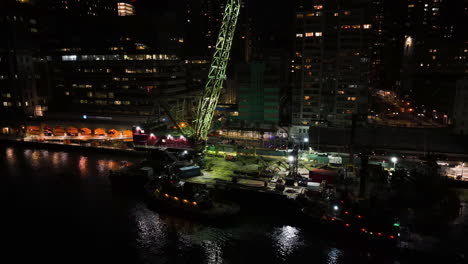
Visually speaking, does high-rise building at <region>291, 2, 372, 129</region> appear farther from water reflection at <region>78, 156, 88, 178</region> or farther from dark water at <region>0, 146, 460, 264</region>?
water reflection at <region>78, 156, 88, 178</region>

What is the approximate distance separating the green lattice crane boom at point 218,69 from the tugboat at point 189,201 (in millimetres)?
15496

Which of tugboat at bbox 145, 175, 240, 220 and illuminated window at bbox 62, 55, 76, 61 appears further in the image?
illuminated window at bbox 62, 55, 76, 61

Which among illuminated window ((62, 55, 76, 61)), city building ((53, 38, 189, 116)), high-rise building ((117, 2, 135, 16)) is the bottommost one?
city building ((53, 38, 189, 116))

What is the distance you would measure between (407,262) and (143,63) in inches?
2207

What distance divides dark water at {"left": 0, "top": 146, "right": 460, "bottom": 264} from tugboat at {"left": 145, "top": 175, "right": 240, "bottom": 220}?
0.92 m

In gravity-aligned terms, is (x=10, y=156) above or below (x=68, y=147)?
below

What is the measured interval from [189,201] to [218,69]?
21.3m

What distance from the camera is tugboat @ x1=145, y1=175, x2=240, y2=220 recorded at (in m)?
28.8

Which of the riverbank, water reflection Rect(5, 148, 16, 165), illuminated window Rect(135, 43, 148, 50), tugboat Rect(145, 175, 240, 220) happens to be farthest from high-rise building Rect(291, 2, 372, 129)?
water reflection Rect(5, 148, 16, 165)

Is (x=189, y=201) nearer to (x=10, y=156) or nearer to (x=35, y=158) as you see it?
(x=35, y=158)

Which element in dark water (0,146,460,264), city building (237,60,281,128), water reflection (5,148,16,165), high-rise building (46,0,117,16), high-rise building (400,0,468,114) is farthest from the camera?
high-rise building (46,0,117,16)

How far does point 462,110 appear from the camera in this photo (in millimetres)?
45125

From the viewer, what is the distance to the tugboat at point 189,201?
2880cm

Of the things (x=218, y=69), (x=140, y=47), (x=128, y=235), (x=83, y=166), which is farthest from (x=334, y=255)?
(x=140, y=47)
